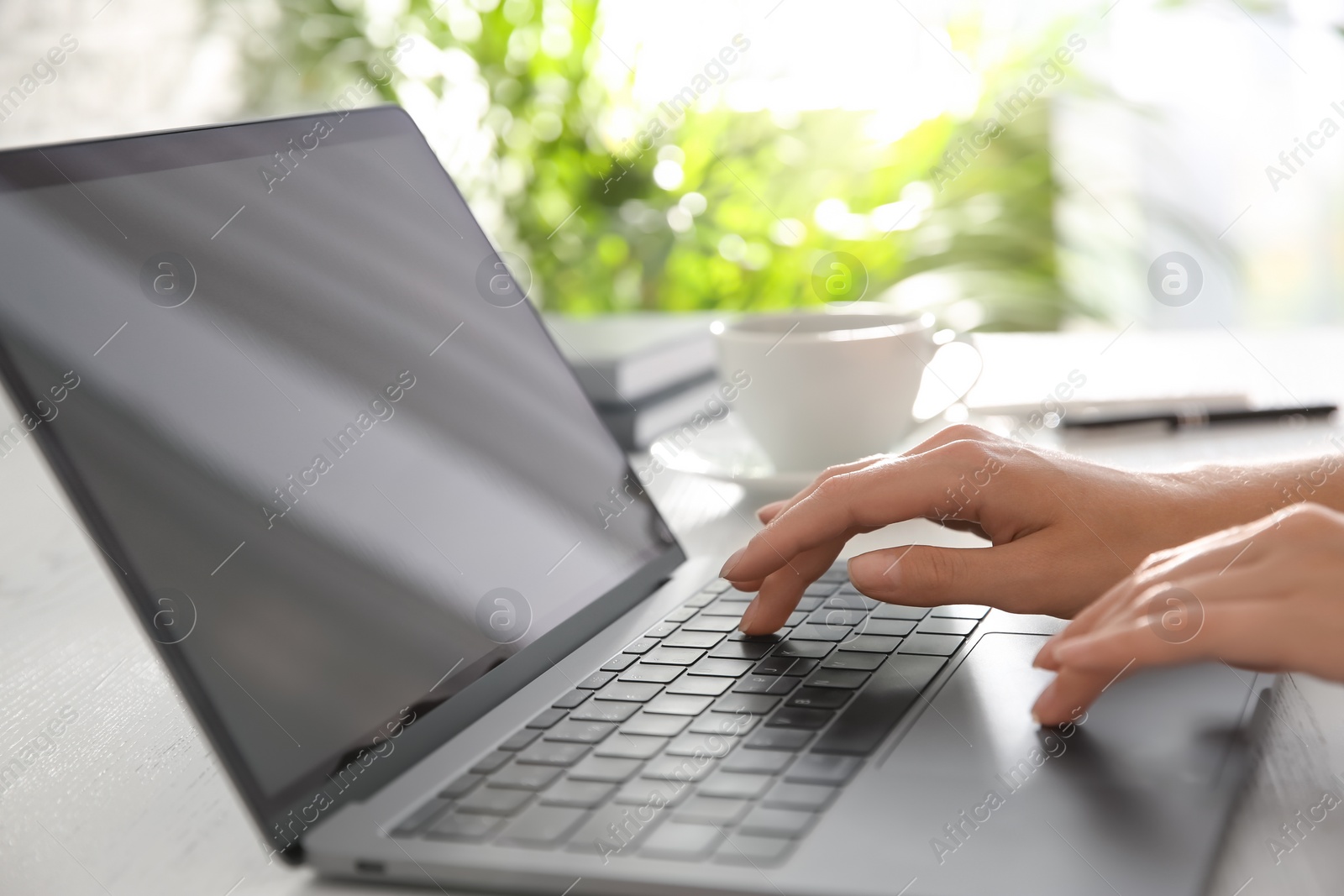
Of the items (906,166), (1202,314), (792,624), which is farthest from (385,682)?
(1202,314)

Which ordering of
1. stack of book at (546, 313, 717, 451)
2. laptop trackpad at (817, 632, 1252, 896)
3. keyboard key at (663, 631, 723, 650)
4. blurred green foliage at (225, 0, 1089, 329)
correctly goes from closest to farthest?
laptop trackpad at (817, 632, 1252, 896), keyboard key at (663, 631, 723, 650), stack of book at (546, 313, 717, 451), blurred green foliage at (225, 0, 1089, 329)

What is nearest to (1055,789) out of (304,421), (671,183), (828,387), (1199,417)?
(304,421)

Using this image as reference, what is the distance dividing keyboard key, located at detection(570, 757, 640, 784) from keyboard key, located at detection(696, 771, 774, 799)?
30 millimetres

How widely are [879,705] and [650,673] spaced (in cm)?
11

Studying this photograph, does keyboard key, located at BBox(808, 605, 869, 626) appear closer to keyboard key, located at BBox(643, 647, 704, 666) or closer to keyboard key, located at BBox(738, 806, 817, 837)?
keyboard key, located at BBox(643, 647, 704, 666)

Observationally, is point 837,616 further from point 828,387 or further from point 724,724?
point 828,387

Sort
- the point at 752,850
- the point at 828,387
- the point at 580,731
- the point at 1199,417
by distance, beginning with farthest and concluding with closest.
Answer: the point at 1199,417 → the point at 828,387 → the point at 580,731 → the point at 752,850

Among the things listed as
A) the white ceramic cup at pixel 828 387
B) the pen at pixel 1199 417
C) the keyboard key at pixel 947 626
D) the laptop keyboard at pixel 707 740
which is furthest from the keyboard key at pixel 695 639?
the pen at pixel 1199 417

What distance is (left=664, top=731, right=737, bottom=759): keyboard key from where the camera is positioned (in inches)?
16.9

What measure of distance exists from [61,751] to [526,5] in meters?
2.02

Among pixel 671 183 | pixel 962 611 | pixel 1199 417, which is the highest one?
pixel 671 183

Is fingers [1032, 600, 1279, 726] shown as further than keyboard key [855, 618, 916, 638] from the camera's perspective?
No

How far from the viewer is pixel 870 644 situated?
549 millimetres

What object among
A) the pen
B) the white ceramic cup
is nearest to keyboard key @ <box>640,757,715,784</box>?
the white ceramic cup
